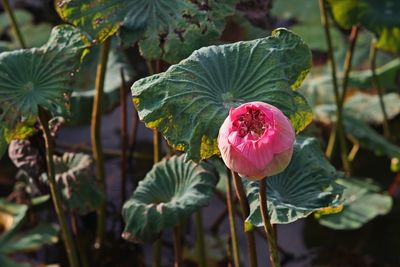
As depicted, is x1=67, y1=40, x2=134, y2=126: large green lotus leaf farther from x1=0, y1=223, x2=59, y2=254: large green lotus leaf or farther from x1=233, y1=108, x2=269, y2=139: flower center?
x1=233, y1=108, x2=269, y2=139: flower center

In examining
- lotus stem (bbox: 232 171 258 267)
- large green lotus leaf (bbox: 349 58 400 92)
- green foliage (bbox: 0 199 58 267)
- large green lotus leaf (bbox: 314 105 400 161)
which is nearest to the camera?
lotus stem (bbox: 232 171 258 267)

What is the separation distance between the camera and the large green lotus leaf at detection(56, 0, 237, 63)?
1404 millimetres

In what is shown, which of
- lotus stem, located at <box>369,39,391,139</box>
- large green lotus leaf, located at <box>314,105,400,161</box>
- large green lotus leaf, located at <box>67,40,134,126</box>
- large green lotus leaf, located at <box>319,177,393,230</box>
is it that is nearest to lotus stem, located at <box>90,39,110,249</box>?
large green lotus leaf, located at <box>67,40,134,126</box>

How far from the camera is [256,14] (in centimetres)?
179

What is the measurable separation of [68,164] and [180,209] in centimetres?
44

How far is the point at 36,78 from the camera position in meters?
1.37

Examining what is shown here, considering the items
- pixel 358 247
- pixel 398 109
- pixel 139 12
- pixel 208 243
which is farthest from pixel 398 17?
pixel 139 12

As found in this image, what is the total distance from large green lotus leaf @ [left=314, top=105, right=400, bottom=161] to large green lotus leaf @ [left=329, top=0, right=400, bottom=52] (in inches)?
10.0

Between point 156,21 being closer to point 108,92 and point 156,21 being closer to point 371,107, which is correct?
point 108,92

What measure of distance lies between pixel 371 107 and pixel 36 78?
56.5 inches

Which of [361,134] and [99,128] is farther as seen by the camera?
[361,134]

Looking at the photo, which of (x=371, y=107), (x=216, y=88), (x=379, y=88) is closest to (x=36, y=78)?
(x=216, y=88)

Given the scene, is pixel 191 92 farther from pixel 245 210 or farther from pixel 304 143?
pixel 304 143

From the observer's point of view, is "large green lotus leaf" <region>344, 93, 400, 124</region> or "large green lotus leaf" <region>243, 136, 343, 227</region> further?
"large green lotus leaf" <region>344, 93, 400, 124</region>
